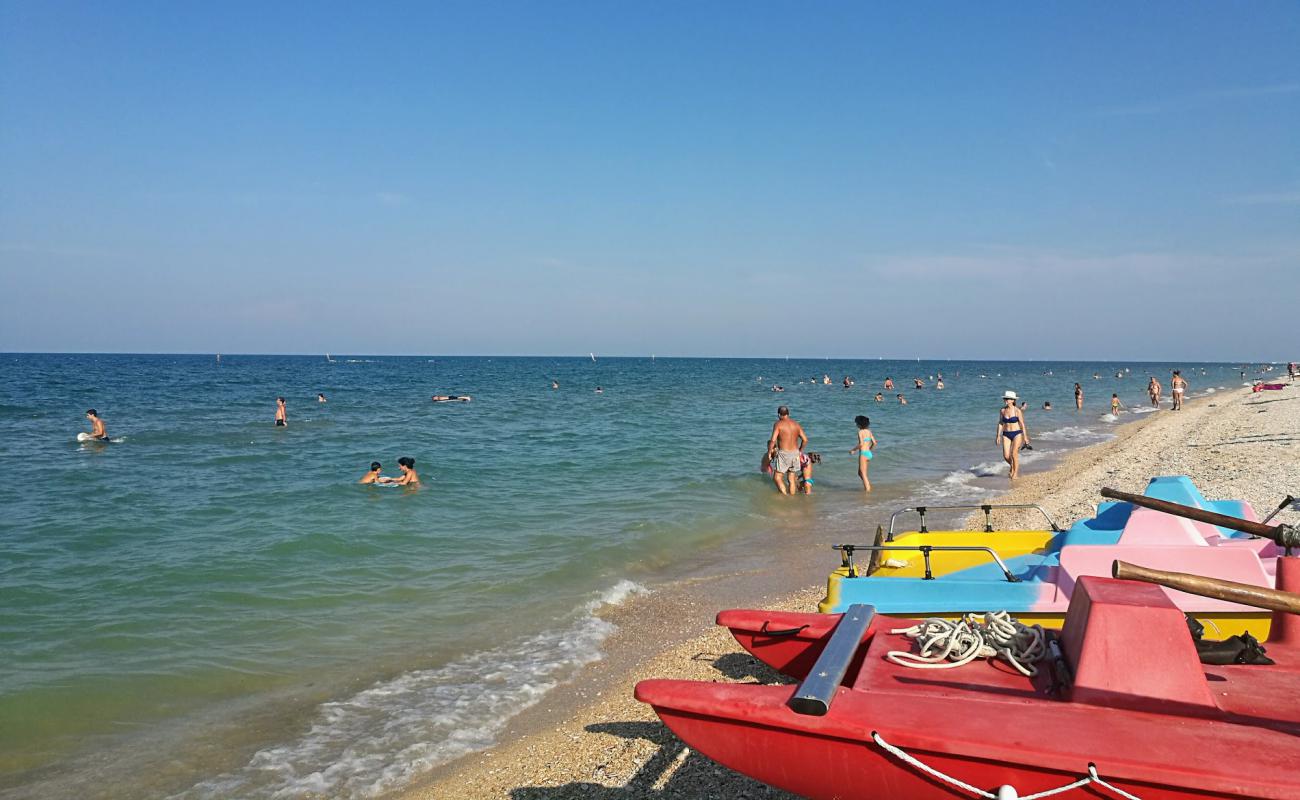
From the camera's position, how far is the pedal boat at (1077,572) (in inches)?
197

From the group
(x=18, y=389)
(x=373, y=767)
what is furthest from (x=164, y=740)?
(x=18, y=389)

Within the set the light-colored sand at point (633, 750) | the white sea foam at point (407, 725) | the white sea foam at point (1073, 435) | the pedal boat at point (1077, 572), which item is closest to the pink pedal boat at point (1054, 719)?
the light-colored sand at point (633, 750)

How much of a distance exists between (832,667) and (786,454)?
36.8 feet

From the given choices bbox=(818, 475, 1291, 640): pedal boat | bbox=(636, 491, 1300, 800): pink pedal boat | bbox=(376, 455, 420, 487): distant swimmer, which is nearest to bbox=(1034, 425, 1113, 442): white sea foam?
bbox=(376, 455, 420, 487): distant swimmer

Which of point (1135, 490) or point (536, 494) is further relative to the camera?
point (536, 494)

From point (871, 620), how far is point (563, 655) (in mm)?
3399

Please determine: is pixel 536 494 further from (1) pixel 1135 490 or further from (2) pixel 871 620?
(2) pixel 871 620

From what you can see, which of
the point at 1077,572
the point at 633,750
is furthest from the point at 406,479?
the point at 1077,572

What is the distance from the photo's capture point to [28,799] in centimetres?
491

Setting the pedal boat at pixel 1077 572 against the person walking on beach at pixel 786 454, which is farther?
the person walking on beach at pixel 786 454

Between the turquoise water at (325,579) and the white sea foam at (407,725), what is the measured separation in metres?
0.02

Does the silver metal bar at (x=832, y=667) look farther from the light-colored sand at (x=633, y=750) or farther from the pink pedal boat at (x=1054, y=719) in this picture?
the light-colored sand at (x=633, y=750)

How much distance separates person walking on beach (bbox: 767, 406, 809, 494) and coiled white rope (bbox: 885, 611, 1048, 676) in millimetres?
10687

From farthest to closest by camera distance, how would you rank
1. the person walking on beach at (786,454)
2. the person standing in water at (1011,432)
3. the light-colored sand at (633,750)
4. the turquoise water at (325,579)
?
the person standing in water at (1011,432) < the person walking on beach at (786,454) < the turquoise water at (325,579) < the light-colored sand at (633,750)
